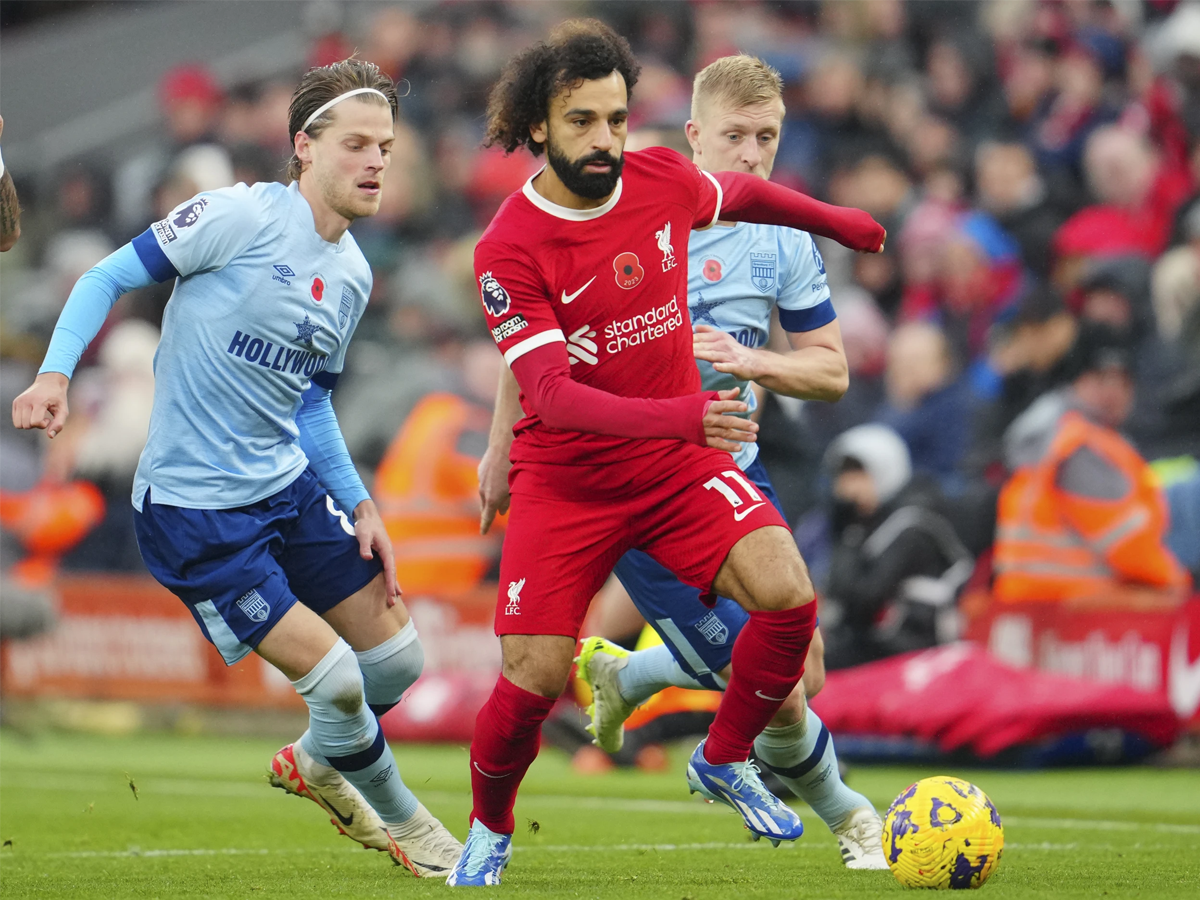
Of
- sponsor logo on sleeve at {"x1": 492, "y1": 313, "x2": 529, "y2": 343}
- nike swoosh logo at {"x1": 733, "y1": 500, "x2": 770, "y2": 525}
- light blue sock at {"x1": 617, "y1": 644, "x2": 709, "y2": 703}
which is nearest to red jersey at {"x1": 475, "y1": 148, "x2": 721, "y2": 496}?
sponsor logo on sleeve at {"x1": 492, "y1": 313, "x2": 529, "y2": 343}

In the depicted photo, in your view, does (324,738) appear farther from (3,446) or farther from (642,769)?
(3,446)

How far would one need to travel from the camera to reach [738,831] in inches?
307

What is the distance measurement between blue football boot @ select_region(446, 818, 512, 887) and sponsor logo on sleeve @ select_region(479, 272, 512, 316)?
159cm

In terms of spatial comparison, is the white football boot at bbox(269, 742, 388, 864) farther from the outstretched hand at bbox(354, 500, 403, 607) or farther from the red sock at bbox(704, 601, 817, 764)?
the red sock at bbox(704, 601, 817, 764)

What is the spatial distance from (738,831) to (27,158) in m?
16.8

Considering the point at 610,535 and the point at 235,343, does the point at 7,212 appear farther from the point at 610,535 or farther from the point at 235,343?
the point at 610,535

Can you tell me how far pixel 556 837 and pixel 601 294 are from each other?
284cm

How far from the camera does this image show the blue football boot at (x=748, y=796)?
5729mm

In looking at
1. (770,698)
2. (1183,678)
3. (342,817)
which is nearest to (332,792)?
(342,817)

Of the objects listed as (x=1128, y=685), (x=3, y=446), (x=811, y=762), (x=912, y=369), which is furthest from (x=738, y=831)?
(x=3, y=446)

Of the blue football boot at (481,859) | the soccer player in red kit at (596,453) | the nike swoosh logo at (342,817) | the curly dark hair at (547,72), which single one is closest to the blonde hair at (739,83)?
the soccer player in red kit at (596,453)

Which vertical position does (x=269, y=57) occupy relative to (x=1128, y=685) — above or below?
above

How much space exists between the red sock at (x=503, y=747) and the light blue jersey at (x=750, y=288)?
50.5 inches

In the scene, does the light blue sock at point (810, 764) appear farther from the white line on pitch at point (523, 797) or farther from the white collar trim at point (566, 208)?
the white collar trim at point (566, 208)
